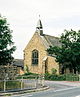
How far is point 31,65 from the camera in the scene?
6912 centimetres

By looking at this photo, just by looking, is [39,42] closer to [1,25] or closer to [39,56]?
[39,56]

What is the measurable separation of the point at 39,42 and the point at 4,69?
37182mm

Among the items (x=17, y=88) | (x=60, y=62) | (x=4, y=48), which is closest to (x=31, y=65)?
(x=60, y=62)

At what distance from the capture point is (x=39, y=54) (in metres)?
68.1

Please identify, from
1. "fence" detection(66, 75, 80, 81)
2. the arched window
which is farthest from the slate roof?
"fence" detection(66, 75, 80, 81)

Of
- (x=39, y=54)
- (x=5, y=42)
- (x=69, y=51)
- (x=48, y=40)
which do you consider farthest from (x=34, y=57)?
(x=5, y=42)

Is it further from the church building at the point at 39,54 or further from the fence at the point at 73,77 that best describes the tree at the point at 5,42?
the church building at the point at 39,54

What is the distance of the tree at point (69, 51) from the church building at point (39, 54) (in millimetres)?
5106

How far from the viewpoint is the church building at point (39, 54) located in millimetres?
65875

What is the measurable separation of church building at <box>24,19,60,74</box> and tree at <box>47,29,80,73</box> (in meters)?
5.11

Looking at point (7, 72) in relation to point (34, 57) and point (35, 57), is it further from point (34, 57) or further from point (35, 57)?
point (34, 57)

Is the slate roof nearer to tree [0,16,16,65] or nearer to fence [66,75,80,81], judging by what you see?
fence [66,75,80,81]

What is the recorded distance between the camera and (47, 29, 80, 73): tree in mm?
58188

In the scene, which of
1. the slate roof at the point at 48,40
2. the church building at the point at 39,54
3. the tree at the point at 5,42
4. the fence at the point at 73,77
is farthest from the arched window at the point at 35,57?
the tree at the point at 5,42
